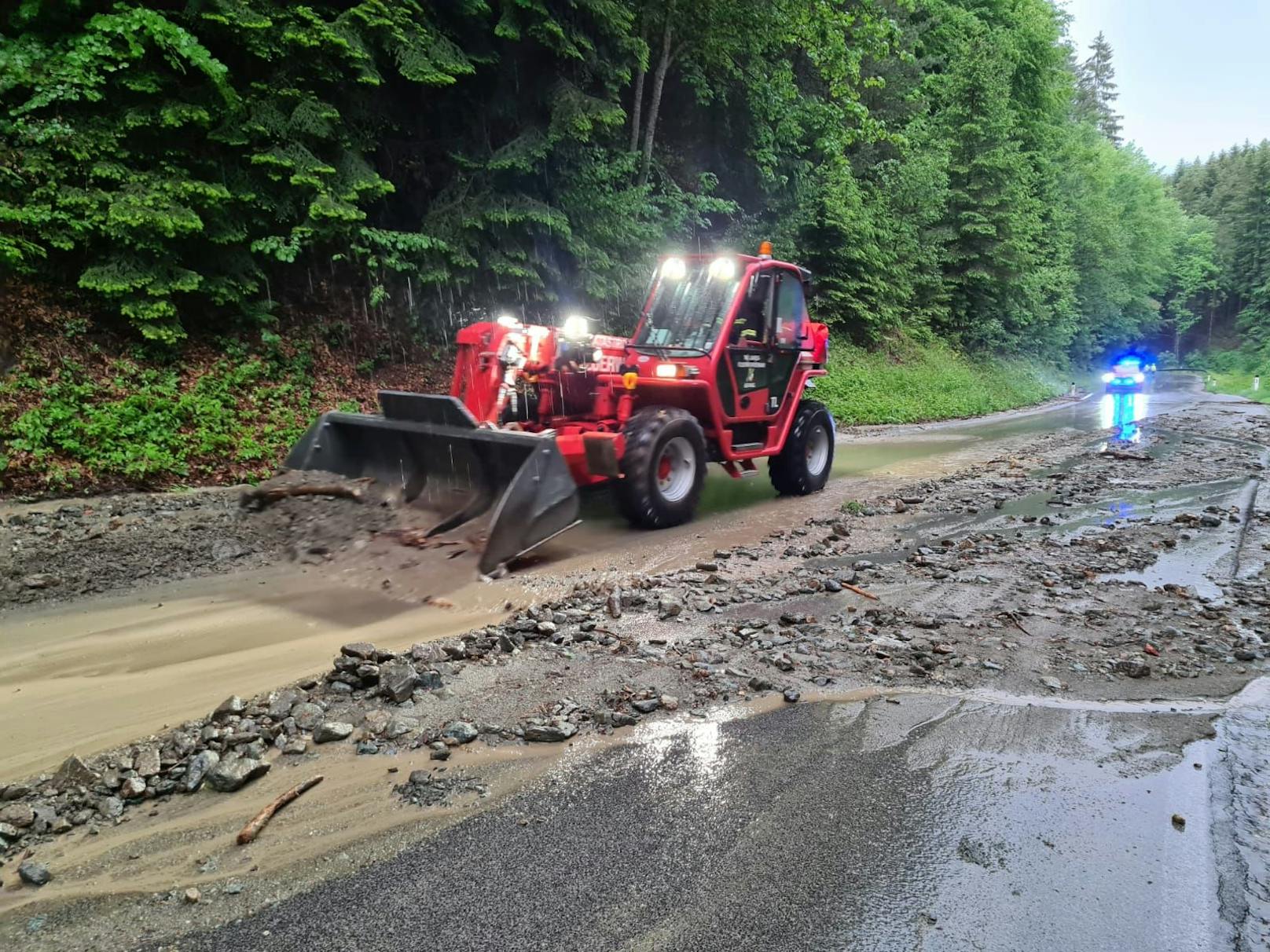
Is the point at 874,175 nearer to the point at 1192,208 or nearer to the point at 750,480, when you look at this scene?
the point at 750,480

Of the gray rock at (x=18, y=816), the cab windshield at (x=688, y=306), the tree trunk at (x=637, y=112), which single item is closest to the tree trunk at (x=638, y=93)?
the tree trunk at (x=637, y=112)

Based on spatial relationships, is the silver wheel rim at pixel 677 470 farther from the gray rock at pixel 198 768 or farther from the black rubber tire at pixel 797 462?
the gray rock at pixel 198 768

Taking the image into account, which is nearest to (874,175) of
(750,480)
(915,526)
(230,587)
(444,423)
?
(750,480)

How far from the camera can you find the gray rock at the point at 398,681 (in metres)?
3.74

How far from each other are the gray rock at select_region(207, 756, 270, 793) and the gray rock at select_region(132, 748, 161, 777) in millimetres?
227

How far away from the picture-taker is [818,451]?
10.2m

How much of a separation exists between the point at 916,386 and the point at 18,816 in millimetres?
23085

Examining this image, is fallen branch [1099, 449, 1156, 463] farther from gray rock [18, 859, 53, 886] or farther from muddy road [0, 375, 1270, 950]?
gray rock [18, 859, 53, 886]

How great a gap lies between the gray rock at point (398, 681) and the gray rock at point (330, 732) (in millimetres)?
284

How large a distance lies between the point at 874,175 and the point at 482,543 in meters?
22.9

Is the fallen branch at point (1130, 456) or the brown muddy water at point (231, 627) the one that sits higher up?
the fallen branch at point (1130, 456)

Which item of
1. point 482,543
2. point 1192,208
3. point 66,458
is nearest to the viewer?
point 482,543

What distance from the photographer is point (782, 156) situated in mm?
19656

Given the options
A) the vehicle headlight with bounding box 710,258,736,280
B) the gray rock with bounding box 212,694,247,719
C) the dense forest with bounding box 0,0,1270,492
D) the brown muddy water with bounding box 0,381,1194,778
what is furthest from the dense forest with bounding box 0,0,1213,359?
the gray rock with bounding box 212,694,247,719
